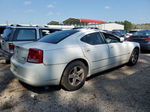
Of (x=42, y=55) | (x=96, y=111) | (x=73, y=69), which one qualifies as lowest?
(x=96, y=111)

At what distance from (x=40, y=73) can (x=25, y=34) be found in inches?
122

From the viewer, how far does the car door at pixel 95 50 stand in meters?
3.81

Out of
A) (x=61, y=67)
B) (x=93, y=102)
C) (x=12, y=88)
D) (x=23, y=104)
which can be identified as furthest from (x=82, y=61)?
(x=12, y=88)

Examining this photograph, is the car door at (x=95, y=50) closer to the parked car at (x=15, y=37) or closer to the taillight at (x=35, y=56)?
the taillight at (x=35, y=56)

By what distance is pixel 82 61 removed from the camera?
3730mm

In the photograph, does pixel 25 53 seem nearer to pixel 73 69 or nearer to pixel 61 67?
pixel 61 67

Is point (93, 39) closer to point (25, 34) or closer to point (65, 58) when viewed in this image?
point (65, 58)

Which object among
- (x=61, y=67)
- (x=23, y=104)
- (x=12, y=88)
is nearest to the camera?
(x=23, y=104)

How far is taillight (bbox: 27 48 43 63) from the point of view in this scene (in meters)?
3.02

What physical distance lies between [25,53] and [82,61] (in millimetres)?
1427

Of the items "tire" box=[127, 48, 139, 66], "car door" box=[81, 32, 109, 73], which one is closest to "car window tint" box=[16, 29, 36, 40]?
"car door" box=[81, 32, 109, 73]

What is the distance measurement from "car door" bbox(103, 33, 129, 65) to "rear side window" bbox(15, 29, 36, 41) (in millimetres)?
3011

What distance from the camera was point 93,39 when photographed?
4.12 m

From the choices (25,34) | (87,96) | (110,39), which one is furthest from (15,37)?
(87,96)
